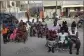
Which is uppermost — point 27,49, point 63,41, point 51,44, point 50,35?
point 50,35

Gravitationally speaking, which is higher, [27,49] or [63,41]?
[63,41]

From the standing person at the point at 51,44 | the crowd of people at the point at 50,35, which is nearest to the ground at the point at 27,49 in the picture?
the standing person at the point at 51,44

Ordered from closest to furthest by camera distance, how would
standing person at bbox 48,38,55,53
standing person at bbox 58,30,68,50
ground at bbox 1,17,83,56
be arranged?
ground at bbox 1,17,83,56 → standing person at bbox 48,38,55,53 → standing person at bbox 58,30,68,50

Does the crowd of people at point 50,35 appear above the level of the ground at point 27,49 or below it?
above

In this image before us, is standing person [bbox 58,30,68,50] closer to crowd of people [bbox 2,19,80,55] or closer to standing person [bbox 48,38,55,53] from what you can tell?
crowd of people [bbox 2,19,80,55]

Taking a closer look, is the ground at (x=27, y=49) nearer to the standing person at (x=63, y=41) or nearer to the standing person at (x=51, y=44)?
the standing person at (x=51, y=44)

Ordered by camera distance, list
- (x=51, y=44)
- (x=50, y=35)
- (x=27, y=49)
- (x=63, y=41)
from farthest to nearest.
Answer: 1. (x=27, y=49)
2. (x=50, y=35)
3. (x=63, y=41)
4. (x=51, y=44)

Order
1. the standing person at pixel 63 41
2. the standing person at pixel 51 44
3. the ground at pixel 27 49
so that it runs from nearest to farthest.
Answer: the ground at pixel 27 49
the standing person at pixel 51 44
the standing person at pixel 63 41

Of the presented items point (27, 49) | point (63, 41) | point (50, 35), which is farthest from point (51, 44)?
point (27, 49)

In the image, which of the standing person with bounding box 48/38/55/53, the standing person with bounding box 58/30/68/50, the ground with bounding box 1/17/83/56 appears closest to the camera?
the ground with bounding box 1/17/83/56

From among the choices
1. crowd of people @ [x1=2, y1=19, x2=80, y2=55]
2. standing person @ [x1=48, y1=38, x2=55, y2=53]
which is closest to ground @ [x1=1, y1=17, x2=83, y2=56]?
standing person @ [x1=48, y1=38, x2=55, y2=53]

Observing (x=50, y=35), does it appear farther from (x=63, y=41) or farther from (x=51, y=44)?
(x=63, y=41)

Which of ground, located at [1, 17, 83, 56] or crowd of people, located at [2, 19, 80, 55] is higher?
crowd of people, located at [2, 19, 80, 55]

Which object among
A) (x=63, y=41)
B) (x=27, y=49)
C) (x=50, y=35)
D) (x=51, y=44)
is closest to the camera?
(x=51, y=44)
